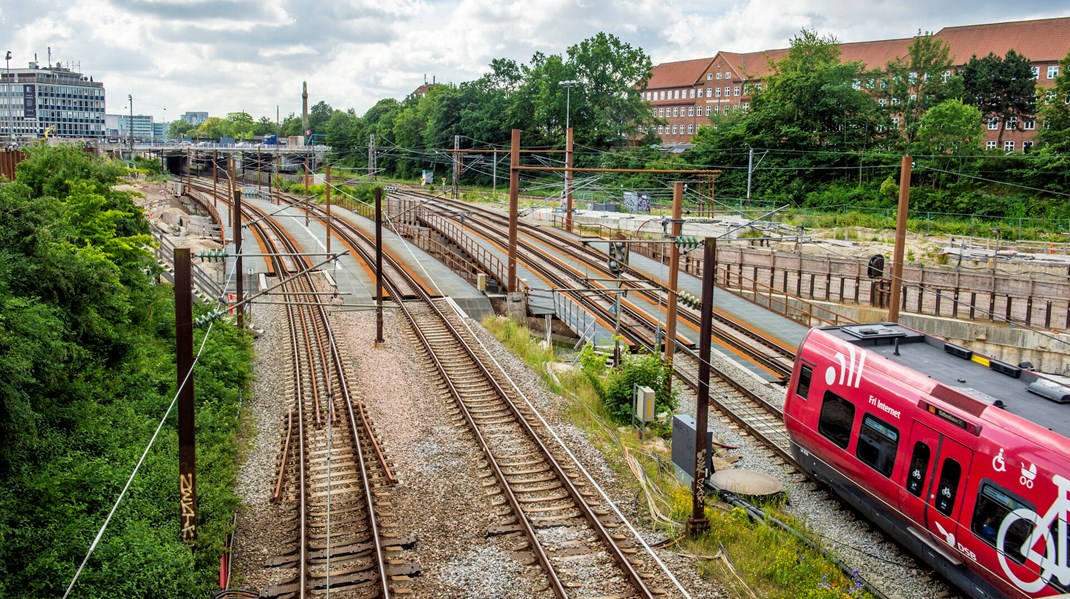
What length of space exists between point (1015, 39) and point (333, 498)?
261ft

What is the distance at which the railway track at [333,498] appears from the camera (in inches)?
436

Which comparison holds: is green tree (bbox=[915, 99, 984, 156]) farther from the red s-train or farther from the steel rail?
the red s-train

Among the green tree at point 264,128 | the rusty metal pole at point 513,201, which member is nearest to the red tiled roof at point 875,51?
the rusty metal pole at point 513,201

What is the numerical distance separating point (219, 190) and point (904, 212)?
7682 cm

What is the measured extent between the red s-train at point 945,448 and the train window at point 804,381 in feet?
0.10

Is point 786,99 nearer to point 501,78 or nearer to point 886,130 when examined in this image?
point 886,130

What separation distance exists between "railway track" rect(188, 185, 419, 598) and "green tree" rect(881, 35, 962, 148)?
5403cm

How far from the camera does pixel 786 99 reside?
62875 mm

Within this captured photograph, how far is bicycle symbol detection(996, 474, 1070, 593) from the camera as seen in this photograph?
28.5ft

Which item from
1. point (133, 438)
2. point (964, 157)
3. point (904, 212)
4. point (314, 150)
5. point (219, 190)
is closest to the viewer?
point (133, 438)

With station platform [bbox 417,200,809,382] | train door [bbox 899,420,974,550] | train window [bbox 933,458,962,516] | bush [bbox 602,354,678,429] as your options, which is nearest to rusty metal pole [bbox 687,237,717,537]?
train door [bbox 899,420,974,550]

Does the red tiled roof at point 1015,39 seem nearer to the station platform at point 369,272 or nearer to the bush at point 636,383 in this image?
the station platform at point 369,272

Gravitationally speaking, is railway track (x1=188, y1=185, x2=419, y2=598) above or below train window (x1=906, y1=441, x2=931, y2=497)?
below

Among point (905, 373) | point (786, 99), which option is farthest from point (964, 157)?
point (905, 373)
